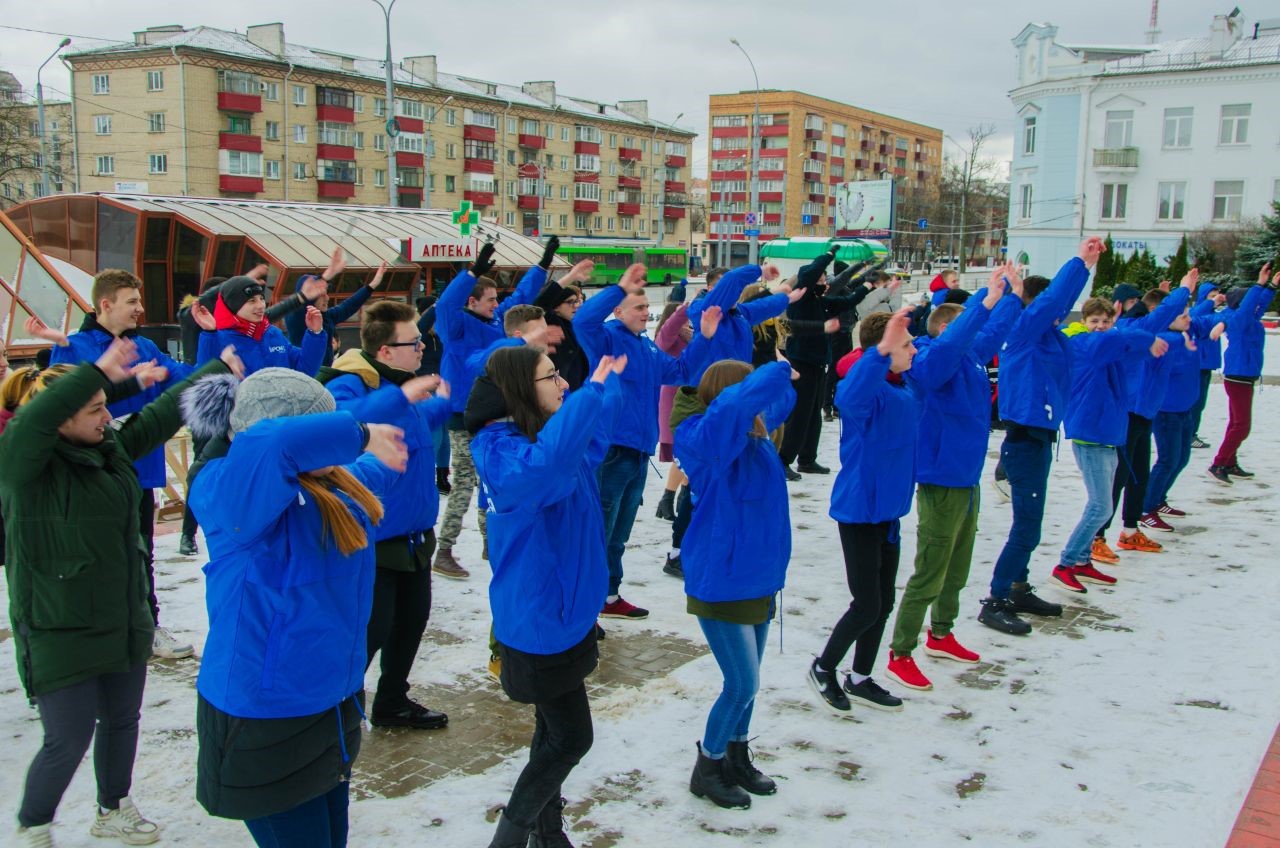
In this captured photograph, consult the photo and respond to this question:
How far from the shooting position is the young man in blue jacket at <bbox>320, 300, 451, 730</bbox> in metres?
3.89

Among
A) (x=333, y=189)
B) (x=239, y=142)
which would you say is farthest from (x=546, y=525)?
(x=333, y=189)

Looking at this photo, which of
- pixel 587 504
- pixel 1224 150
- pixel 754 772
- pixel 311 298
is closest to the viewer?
pixel 587 504

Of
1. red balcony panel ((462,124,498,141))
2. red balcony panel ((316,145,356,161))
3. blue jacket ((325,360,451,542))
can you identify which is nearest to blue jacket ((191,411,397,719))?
blue jacket ((325,360,451,542))

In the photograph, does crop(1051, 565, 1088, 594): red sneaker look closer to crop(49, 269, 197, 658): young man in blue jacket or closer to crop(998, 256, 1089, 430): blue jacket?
crop(998, 256, 1089, 430): blue jacket

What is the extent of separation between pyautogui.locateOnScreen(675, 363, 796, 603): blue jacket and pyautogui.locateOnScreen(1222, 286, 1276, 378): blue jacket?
7.79m

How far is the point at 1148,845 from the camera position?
3480 mm

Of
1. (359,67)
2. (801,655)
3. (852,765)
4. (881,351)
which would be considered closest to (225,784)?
(852,765)

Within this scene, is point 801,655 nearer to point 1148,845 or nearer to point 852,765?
point 852,765

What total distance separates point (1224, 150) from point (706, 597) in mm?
47328

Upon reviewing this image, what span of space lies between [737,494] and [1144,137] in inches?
1877

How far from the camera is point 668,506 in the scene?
7859mm

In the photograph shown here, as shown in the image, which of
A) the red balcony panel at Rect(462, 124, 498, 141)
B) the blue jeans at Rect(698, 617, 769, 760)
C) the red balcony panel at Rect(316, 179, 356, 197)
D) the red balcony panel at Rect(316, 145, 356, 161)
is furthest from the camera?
the red balcony panel at Rect(462, 124, 498, 141)

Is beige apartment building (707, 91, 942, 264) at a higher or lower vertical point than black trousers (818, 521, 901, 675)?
higher

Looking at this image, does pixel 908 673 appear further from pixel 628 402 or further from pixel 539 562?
pixel 539 562
